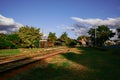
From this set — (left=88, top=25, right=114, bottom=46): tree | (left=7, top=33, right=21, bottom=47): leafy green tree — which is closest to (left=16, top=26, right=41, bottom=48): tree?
(left=7, top=33, right=21, bottom=47): leafy green tree

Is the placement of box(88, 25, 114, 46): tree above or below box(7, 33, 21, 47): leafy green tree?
above

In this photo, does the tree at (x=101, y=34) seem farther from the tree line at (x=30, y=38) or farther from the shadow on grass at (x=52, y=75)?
the shadow on grass at (x=52, y=75)

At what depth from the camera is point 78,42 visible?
350ft

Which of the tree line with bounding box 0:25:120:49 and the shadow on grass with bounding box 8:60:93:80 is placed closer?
the shadow on grass with bounding box 8:60:93:80

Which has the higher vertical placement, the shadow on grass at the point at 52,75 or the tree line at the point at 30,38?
the tree line at the point at 30,38

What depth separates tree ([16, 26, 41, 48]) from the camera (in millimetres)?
61734

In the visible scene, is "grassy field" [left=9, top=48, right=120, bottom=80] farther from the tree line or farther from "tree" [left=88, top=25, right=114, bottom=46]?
"tree" [left=88, top=25, right=114, bottom=46]

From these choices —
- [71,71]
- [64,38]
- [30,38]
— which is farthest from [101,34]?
[71,71]

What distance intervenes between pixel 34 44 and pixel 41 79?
192ft

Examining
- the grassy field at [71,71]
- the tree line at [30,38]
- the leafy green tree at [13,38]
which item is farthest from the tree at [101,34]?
the grassy field at [71,71]

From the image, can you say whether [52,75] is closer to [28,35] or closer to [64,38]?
[28,35]

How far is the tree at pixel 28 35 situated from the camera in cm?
6173

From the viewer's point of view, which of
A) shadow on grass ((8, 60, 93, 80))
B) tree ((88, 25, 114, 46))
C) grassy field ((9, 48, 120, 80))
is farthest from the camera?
tree ((88, 25, 114, 46))

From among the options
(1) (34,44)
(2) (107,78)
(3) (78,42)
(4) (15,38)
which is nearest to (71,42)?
(3) (78,42)
